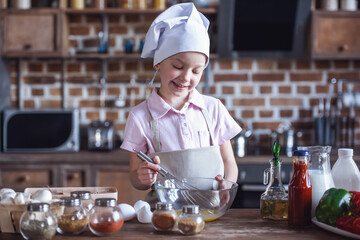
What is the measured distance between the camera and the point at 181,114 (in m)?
1.88

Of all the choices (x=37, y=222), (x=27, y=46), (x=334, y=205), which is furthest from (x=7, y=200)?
(x=27, y=46)

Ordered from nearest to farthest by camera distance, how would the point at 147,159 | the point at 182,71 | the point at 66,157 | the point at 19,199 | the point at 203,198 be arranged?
the point at 19,199, the point at 203,198, the point at 147,159, the point at 182,71, the point at 66,157

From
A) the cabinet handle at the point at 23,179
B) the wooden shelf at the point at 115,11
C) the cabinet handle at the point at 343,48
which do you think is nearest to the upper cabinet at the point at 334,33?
the cabinet handle at the point at 343,48

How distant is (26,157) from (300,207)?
2196 mm

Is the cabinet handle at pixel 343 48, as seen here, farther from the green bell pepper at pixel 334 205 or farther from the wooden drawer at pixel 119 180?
the green bell pepper at pixel 334 205

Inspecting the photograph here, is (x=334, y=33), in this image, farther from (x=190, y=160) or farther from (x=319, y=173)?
(x=319, y=173)

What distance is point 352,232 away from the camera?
3.99 ft

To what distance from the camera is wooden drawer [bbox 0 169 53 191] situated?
124 inches

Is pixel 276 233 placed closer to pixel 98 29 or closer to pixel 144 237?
pixel 144 237

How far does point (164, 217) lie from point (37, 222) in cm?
31

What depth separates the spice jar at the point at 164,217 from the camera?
1.28 meters

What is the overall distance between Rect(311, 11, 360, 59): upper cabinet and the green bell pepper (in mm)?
2236

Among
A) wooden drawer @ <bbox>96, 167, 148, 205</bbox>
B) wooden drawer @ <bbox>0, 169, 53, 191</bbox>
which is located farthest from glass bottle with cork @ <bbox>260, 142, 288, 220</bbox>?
wooden drawer @ <bbox>0, 169, 53, 191</bbox>

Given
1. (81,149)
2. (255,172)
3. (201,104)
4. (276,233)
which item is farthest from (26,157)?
(276,233)
